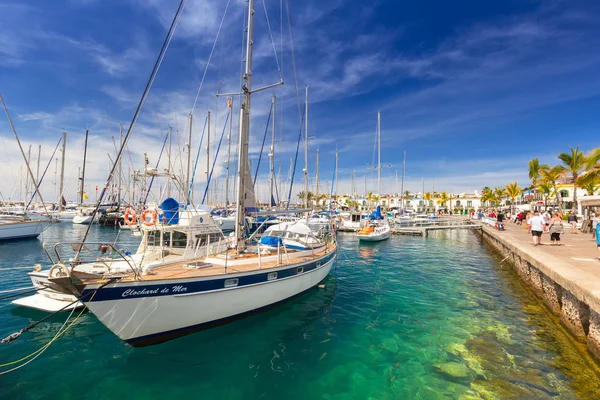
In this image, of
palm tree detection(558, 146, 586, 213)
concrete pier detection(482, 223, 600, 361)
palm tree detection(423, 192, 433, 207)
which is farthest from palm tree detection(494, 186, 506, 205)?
concrete pier detection(482, 223, 600, 361)

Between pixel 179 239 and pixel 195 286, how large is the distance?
14.3 feet

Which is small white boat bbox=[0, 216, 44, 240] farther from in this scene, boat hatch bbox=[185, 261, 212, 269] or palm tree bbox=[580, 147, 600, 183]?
palm tree bbox=[580, 147, 600, 183]

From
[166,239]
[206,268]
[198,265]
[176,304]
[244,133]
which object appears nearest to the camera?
[176,304]

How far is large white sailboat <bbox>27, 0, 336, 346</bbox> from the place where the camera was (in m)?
6.33

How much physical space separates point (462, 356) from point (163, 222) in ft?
35.8

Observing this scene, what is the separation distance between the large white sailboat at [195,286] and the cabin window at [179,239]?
0.26m

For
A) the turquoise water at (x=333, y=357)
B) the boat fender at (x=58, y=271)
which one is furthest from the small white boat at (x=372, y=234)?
the boat fender at (x=58, y=271)

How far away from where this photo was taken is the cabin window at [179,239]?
36.6ft

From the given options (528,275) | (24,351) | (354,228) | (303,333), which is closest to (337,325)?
(303,333)

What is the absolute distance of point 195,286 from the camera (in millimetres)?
7453

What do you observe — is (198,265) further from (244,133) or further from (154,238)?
(244,133)

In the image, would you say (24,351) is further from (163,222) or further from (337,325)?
(337,325)

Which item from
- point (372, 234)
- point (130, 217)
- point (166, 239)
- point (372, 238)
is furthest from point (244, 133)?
point (372, 234)

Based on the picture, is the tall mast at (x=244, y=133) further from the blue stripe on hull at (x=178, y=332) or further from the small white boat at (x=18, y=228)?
the small white boat at (x=18, y=228)
